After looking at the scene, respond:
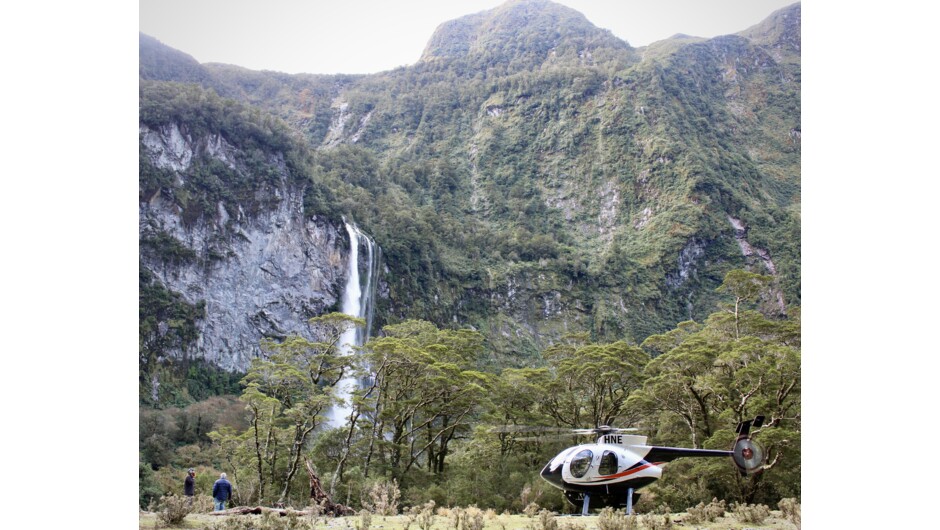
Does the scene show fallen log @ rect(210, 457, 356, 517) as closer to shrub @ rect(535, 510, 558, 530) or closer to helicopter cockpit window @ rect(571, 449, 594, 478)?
shrub @ rect(535, 510, 558, 530)

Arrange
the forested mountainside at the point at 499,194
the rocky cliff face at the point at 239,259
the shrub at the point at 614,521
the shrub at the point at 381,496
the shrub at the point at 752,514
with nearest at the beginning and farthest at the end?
the shrub at the point at 614,521
the shrub at the point at 752,514
the shrub at the point at 381,496
the rocky cliff face at the point at 239,259
the forested mountainside at the point at 499,194

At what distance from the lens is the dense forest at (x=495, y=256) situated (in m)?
16.8

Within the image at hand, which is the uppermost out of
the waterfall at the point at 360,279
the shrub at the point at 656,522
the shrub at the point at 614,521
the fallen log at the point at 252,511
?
the waterfall at the point at 360,279

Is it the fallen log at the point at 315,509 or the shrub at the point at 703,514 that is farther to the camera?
the fallen log at the point at 315,509

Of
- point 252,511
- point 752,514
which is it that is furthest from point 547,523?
point 252,511

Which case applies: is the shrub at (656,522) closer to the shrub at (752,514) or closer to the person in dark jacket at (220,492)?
the shrub at (752,514)

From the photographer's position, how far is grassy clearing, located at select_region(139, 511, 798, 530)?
35.8 ft

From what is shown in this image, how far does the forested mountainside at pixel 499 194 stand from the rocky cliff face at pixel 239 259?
9cm

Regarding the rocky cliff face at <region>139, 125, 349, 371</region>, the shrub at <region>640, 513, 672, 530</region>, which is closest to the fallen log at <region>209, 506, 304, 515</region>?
the shrub at <region>640, 513, 672, 530</region>

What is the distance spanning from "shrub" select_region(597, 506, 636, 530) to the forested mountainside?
46.9 feet

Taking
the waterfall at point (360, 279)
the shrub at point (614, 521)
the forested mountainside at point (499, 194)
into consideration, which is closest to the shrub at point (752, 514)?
the shrub at point (614, 521)

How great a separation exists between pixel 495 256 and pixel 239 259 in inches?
606

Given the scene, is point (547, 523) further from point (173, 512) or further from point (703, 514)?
point (173, 512)
